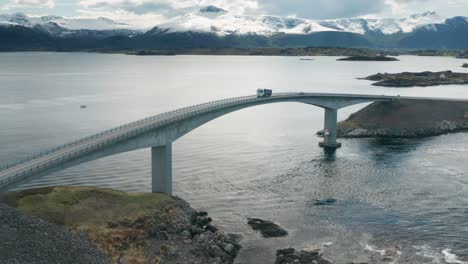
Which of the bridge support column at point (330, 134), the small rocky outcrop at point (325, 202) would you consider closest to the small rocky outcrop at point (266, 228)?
the small rocky outcrop at point (325, 202)

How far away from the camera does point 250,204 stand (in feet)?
252

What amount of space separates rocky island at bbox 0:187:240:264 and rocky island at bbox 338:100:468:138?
82.3 m

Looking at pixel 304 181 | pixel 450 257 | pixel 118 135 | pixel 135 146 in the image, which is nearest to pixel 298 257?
pixel 450 257

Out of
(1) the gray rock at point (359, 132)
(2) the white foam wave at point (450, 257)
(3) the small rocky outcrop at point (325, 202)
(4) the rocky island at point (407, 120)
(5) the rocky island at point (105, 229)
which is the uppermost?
(4) the rocky island at point (407, 120)

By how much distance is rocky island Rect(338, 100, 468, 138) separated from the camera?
5428 inches

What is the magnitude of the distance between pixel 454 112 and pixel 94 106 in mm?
118664

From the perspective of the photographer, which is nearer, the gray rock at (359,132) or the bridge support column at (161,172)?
the bridge support column at (161,172)

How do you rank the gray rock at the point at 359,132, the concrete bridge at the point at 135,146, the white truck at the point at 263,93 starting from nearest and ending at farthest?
the concrete bridge at the point at 135,146 → the white truck at the point at 263,93 → the gray rock at the point at 359,132

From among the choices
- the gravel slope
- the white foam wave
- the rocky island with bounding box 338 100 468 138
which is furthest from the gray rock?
the gravel slope

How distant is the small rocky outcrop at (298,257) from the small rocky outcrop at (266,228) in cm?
531

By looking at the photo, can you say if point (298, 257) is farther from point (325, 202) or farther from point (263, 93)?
point (263, 93)

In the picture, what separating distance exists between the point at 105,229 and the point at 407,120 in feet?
356

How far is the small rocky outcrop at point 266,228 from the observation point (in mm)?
65312

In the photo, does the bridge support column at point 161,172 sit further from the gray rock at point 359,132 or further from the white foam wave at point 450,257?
the gray rock at point 359,132
